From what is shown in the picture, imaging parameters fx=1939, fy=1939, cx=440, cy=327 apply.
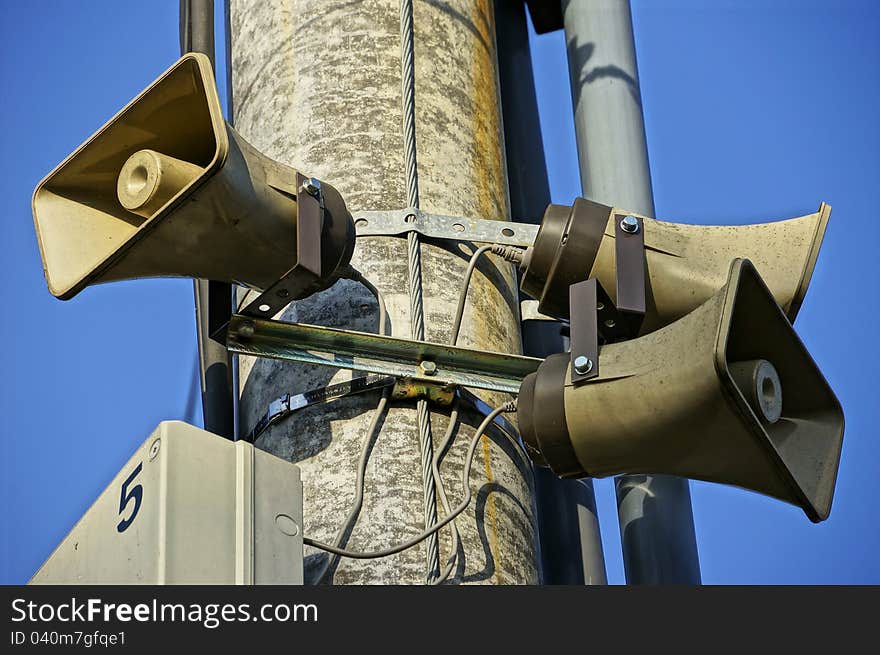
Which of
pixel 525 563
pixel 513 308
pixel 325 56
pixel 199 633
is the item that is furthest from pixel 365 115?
pixel 199 633

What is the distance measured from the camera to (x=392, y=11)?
4.43 meters

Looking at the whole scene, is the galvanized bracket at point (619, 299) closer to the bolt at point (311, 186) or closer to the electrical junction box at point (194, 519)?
the bolt at point (311, 186)

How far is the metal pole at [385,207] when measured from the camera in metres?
3.71

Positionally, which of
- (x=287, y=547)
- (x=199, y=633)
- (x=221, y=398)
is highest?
(x=221, y=398)

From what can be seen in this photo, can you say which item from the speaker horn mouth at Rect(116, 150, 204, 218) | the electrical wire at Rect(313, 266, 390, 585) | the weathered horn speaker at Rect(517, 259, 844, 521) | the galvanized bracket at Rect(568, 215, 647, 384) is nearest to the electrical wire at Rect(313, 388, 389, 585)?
the electrical wire at Rect(313, 266, 390, 585)

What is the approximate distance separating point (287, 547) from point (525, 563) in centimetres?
88

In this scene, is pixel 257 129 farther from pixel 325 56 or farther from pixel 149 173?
pixel 149 173

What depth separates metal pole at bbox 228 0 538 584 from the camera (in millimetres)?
3715

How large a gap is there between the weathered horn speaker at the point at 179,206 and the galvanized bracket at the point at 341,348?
0.10m

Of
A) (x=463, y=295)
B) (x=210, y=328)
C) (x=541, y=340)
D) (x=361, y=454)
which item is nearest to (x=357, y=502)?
(x=361, y=454)

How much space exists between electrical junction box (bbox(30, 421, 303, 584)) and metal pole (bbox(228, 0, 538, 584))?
55cm

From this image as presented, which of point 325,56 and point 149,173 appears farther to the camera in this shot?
point 325,56

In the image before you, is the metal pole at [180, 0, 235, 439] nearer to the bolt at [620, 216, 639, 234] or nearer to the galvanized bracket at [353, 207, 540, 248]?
the galvanized bracket at [353, 207, 540, 248]

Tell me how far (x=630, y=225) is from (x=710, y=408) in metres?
0.57
